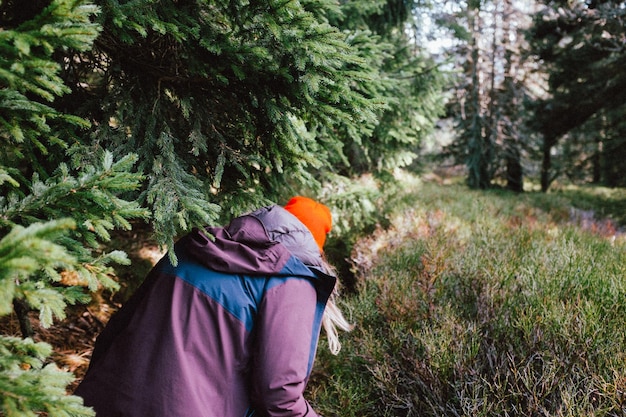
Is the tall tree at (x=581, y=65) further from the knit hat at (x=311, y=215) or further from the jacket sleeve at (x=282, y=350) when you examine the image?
the jacket sleeve at (x=282, y=350)

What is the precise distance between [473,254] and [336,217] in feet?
6.97

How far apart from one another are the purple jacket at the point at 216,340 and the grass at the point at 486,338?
3.42 feet

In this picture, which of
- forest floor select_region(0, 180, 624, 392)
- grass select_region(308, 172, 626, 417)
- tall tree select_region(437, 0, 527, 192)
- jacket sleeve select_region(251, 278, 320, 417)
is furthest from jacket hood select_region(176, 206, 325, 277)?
tall tree select_region(437, 0, 527, 192)

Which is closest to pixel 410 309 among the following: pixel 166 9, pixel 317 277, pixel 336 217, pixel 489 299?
pixel 489 299

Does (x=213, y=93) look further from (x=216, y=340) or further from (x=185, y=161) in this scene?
(x=216, y=340)

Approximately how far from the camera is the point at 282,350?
166 centimetres

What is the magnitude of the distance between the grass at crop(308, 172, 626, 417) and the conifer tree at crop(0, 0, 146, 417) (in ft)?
6.62

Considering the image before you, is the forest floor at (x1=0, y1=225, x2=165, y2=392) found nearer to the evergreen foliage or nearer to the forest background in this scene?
the forest background

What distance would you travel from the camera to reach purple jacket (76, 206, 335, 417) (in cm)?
A: 159

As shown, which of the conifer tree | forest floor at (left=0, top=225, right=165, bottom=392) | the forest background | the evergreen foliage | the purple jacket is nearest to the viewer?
the conifer tree

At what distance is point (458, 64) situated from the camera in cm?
1543

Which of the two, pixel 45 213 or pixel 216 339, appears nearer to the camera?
pixel 45 213

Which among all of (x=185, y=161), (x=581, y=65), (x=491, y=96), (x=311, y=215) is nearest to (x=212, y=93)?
(x=185, y=161)

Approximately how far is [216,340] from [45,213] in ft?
3.16
